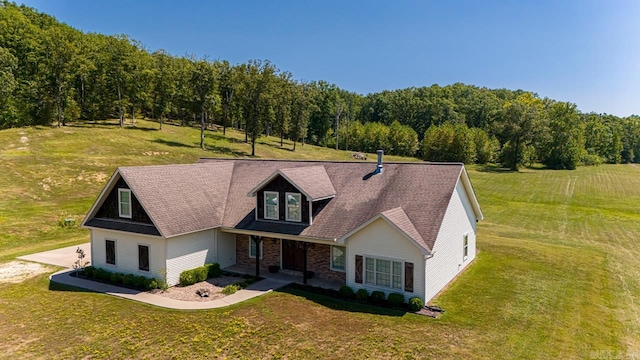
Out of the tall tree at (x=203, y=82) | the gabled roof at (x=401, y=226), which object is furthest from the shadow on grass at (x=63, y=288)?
the tall tree at (x=203, y=82)

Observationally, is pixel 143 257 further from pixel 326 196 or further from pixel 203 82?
pixel 203 82

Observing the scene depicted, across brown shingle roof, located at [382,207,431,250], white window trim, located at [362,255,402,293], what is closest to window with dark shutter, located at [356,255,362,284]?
white window trim, located at [362,255,402,293]

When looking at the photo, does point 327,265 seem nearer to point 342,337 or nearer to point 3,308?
point 342,337

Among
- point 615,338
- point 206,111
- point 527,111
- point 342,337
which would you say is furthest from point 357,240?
point 527,111

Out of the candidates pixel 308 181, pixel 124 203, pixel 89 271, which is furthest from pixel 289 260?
pixel 89 271

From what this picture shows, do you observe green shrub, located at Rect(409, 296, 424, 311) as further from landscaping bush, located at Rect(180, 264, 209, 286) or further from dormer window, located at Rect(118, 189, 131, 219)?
dormer window, located at Rect(118, 189, 131, 219)

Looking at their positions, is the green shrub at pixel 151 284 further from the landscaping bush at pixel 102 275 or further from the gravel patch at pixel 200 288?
the landscaping bush at pixel 102 275
